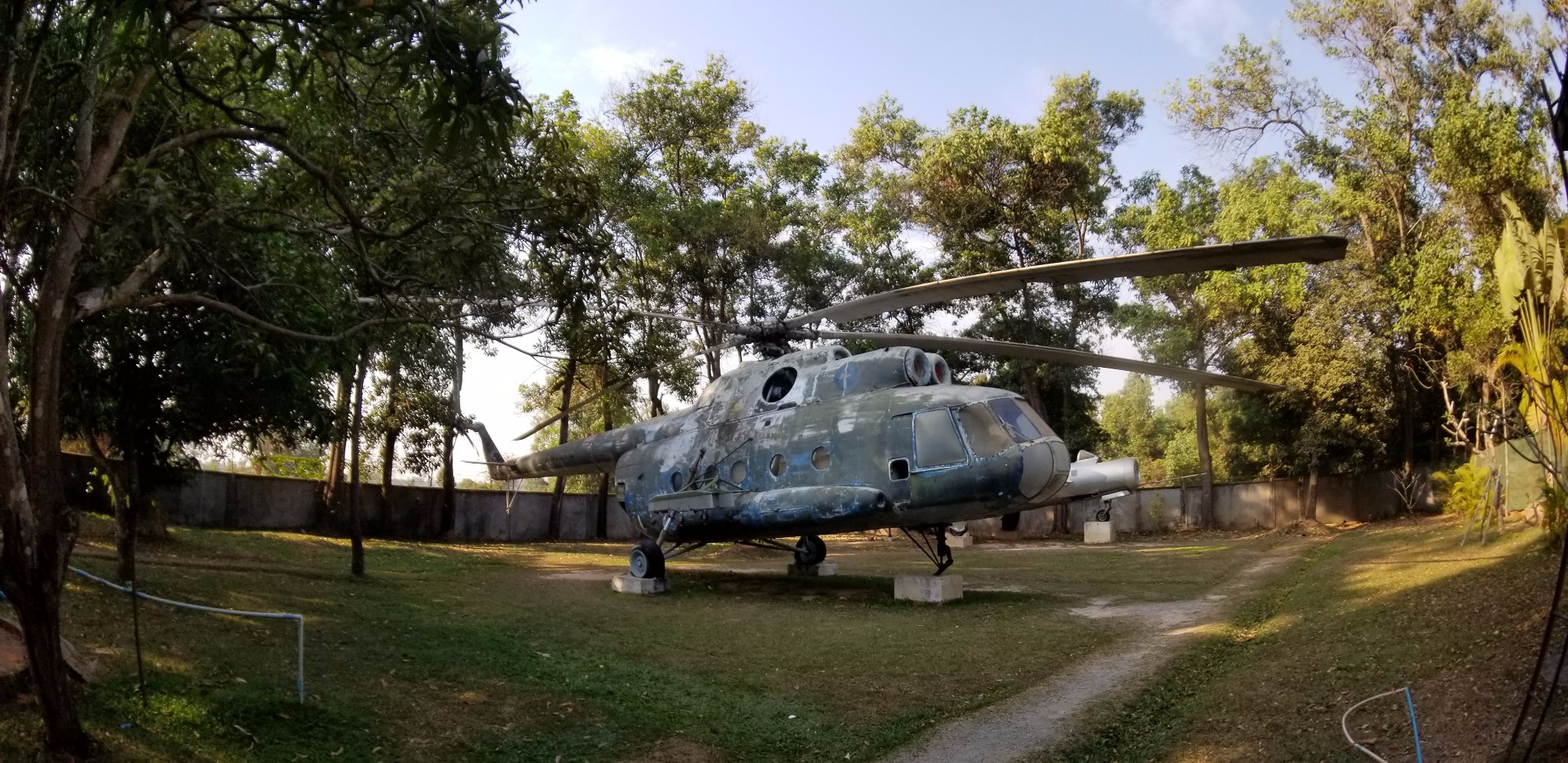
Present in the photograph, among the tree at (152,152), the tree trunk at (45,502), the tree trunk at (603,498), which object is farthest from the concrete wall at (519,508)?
the tree trunk at (45,502)

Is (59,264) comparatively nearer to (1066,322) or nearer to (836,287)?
(836,287)

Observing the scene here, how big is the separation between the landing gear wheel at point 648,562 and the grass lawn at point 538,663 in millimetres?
599

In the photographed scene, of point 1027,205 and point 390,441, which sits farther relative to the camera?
point 1027,205

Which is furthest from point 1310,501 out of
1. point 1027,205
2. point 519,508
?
point 519,508

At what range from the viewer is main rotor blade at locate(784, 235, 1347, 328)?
29.1 ft

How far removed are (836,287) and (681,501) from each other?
23000mm

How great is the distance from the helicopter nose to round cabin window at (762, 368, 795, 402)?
4378 mm

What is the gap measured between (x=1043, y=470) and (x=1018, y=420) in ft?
2.71

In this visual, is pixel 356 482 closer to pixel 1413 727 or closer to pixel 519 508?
pixel 1413 727

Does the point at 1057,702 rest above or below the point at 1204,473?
below

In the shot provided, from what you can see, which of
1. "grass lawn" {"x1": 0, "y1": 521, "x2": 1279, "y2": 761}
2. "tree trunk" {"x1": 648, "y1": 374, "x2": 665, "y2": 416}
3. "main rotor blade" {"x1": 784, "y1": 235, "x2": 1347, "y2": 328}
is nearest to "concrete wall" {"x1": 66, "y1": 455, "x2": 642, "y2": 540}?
"tree trunk" {"x1": 648, "y1": 374, "x2": 665, "y2": 416}

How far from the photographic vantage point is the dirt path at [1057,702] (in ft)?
23.1

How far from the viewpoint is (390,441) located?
28.2 metres

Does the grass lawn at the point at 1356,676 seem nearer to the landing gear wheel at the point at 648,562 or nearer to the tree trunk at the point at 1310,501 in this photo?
the landing gear wheel at the point at 648,562
